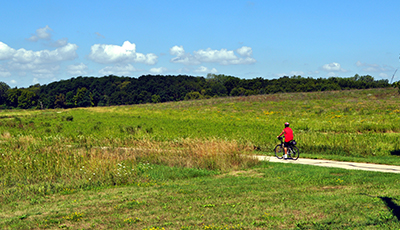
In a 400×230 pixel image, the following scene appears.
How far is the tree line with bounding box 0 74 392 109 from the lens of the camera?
12681cm

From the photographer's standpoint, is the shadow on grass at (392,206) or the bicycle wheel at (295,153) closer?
the shadow on grass at (392,206)

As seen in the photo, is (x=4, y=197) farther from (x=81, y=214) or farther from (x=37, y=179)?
(x=81, y=214)

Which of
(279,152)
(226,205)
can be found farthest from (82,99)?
(226,205)

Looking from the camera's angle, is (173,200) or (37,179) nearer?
(173,200)

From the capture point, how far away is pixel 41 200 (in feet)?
34.6

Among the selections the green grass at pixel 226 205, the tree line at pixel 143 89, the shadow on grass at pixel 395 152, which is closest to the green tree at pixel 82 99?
the tree line at pixel 143 89

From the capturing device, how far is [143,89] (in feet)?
448

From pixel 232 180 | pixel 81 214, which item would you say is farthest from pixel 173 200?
pixel 232 180

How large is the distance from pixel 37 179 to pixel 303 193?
31.2 ft

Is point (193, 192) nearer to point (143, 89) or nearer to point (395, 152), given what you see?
point (395, 152)

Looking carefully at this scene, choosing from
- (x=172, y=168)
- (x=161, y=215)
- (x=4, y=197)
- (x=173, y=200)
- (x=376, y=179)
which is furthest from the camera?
(x=172, y=168)

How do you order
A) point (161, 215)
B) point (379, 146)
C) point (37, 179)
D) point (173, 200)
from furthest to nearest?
point (379, 146), point (37, 179), point (173, 200), point (161, 215)

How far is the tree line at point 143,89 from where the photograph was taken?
126812 mm

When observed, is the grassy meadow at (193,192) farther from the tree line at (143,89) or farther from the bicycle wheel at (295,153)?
the tree line at (143,89)
